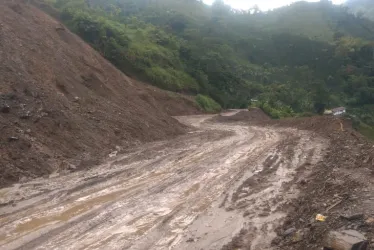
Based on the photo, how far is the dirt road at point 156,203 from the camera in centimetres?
634

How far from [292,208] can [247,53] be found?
274 ft

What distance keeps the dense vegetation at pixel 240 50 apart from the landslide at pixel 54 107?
12154mm


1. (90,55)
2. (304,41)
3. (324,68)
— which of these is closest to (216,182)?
(90,55)

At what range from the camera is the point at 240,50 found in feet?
287

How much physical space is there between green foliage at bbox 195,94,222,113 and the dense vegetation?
0.15m

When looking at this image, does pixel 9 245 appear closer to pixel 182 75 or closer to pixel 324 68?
pixel 182 75

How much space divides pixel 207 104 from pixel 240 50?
169 feet

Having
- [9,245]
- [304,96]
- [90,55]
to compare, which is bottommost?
[304,96]

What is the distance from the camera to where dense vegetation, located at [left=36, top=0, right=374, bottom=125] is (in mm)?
37856

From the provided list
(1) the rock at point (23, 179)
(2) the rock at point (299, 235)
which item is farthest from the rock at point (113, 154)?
(2) the rock at point (299, 235)

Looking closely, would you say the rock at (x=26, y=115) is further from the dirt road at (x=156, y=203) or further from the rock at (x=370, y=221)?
the rock at (x=370, y=221)

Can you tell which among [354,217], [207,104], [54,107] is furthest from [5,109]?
[207,104]

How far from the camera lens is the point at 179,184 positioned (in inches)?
384

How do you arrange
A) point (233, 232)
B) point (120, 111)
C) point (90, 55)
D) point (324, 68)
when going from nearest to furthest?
1. point (233, 232)
2. point (120, 111)
3. point (90, 55)
4. point (324, 68)
